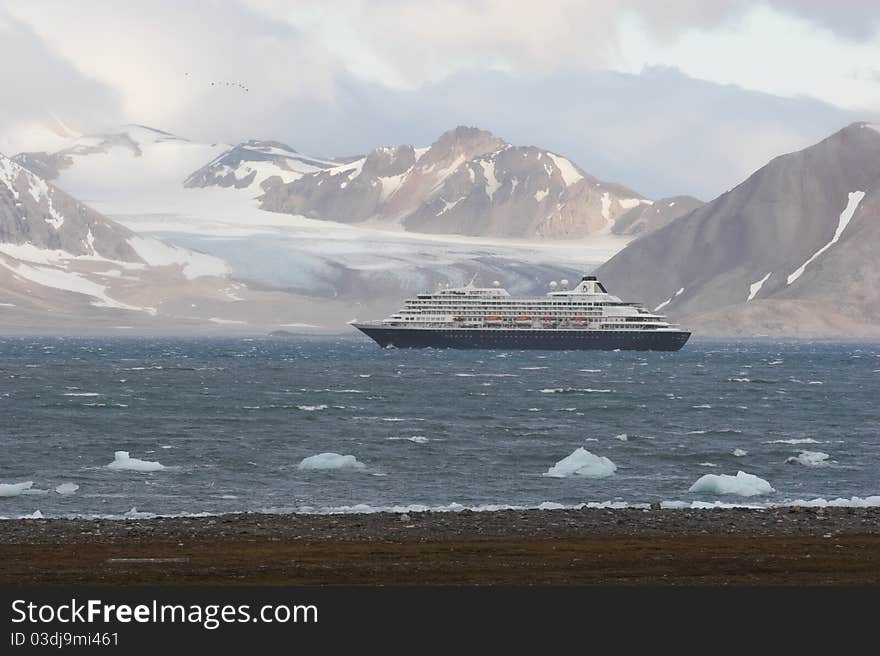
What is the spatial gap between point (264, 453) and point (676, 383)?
73.2 meters

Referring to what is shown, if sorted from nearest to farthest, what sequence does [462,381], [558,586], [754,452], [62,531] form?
[558,586]
[62,531]
[754,452]
[462,381]

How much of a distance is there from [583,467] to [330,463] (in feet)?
27.4

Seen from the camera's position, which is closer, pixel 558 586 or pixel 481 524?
pixel 558 586

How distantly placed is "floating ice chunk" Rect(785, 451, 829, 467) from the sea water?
0.35 ft

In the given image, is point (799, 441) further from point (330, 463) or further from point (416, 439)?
point (330, 463)

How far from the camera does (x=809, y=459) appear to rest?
54.9 meters

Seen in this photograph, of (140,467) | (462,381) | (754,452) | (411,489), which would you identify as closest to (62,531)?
(411,489)

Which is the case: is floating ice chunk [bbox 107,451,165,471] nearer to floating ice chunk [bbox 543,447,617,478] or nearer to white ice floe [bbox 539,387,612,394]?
floating ice chunk [bbox 543,447,617,478]

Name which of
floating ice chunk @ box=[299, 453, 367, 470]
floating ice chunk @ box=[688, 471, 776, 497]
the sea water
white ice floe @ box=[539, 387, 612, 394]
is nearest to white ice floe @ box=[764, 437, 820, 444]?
the sea water

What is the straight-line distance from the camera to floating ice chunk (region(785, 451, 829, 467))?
54031 mm

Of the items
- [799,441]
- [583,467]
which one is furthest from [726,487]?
[799,441]

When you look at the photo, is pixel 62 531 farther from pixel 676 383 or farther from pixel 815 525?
pixel 676 383

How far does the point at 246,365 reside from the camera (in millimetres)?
176125

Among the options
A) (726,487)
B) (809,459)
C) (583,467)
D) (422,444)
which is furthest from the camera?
(422,444)
